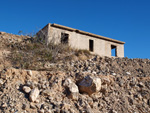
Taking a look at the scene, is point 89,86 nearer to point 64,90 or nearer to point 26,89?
point 64,90

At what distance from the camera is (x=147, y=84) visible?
7.09 metres

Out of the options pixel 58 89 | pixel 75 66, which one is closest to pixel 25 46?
pixel 75 66

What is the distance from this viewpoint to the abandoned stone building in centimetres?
1173

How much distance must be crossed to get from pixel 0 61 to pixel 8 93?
10.2 feet

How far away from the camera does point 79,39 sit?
42.8ft

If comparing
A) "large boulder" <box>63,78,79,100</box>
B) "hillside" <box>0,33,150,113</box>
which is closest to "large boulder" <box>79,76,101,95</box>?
"hillside" <box>0,33,150,113</box>

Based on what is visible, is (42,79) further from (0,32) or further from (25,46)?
(0,32)

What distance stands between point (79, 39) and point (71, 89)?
324 inches

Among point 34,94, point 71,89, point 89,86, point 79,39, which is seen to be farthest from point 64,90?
point 79,39

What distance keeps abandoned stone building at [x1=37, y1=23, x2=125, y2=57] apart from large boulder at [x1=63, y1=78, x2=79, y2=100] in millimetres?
5724

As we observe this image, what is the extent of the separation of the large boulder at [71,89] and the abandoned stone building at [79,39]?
5724mm

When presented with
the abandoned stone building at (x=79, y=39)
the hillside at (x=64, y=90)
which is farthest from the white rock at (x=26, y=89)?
the abandoned stone building at (x=79, y=39)

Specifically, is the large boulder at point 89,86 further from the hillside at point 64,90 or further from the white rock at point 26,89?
the white rock at point 26,89

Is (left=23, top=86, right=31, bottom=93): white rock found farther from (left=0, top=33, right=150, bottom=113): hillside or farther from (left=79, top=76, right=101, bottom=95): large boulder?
(left=79, top=76, right=101, bottom=95): large boulder
